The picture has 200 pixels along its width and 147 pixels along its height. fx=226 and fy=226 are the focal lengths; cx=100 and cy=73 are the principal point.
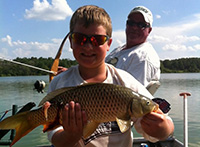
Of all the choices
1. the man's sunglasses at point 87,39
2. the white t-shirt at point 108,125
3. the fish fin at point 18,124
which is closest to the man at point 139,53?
the white t-shirt at point 108,125

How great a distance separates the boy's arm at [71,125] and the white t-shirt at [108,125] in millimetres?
143

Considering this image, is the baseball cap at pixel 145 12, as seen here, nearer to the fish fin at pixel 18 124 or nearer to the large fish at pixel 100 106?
the large fish at pixel 100 106

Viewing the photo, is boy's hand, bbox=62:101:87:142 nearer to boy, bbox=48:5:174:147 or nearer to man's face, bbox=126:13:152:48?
boy, bbox=48:5:174:147

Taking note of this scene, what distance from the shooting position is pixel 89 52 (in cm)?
201

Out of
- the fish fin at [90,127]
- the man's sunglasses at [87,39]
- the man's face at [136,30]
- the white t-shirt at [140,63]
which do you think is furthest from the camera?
the man's face at [136,30]

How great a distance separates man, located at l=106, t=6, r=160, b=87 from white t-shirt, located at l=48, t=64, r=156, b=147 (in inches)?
39.9

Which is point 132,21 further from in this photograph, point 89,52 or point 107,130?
point 107,130

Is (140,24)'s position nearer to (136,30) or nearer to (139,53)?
(136,30)

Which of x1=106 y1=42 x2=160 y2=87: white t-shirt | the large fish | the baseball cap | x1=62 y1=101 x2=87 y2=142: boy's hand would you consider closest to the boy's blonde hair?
the large fish

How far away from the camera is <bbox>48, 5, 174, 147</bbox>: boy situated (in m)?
1.79

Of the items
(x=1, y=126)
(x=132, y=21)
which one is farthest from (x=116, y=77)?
(x=132, y=21)

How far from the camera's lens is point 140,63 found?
10.4ft

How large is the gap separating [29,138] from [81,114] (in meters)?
9.33

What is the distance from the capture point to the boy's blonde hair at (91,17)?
6.51 feet
